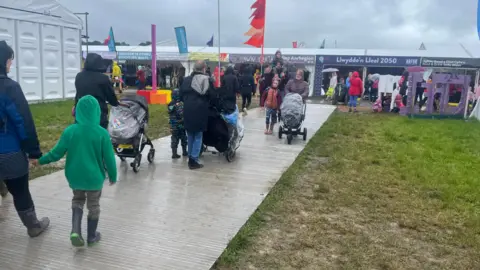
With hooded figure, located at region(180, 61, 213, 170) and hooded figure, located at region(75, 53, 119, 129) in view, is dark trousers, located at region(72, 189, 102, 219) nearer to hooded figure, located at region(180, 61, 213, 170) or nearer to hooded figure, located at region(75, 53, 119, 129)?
hooded figure, located at region(75, 53, 119, 129)

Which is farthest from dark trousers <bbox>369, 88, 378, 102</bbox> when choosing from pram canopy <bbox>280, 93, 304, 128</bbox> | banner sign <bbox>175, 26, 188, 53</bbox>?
pram canopy <bbox>280, 93, 304, 128</bbox>

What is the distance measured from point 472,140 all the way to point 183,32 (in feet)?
49.7

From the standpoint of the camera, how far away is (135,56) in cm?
2889

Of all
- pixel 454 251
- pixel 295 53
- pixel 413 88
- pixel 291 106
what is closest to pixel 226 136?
pixel 291 106

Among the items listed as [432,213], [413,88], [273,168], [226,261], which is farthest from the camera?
[413,88]

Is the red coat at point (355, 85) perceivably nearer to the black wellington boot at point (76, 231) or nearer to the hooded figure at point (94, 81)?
the hooded figure at point (94, 81)

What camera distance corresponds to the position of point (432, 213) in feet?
16.3

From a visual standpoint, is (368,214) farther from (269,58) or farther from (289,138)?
(269,58)

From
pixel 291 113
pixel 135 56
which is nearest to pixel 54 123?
pixel 291 113

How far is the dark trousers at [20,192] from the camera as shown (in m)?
3.71

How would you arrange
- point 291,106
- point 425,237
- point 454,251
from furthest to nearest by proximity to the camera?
point 291,106 < point 425,237 < point 454,251

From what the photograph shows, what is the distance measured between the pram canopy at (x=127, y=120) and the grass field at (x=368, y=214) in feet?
7.52

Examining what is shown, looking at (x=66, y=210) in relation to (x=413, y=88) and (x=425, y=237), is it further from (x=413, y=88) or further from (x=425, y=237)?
(x=413, y=88)

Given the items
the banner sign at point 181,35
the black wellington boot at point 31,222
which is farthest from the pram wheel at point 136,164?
the banner sign at point 181,35
